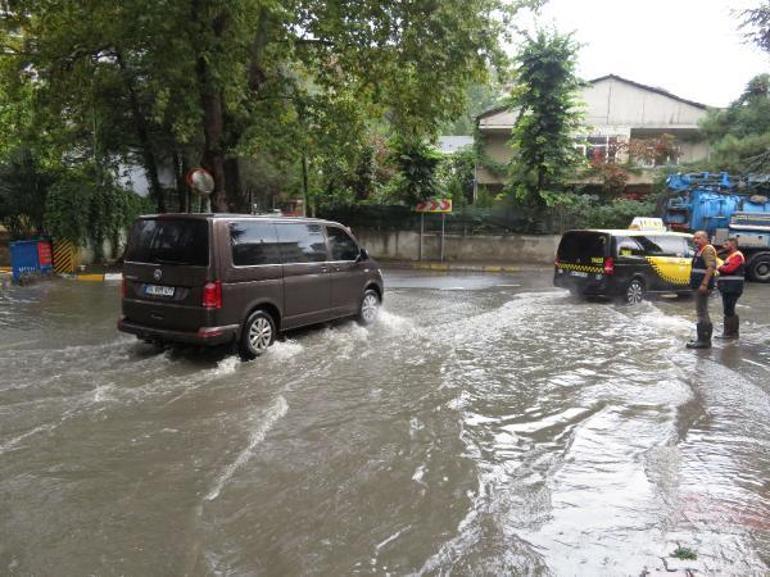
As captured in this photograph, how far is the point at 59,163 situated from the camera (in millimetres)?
20438

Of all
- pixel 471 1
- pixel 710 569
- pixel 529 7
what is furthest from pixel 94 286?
pixel 710 569

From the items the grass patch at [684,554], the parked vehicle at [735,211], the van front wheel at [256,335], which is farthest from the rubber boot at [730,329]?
the parked vehicle at [735,211]

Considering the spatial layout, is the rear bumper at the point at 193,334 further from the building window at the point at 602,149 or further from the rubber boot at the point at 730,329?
the building window at the point at 602,149

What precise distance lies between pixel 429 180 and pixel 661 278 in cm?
1242

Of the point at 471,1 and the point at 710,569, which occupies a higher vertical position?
the point at 471,1

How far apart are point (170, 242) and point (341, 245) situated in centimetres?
299

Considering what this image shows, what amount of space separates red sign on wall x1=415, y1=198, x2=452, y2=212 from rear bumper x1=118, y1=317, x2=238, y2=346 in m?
17.8

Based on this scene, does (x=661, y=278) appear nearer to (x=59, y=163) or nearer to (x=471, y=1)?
(x=471, y=1)

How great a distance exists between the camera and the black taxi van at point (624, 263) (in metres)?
13.4

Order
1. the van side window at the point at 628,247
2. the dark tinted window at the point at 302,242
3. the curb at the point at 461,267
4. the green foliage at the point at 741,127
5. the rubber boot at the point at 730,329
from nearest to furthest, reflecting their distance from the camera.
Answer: the dark tinted window at the point at 302,242
the rubber boot at the point at 730,329
the van side window at the point at 628,247
the curb at the point at 461,267
the green foliage at the point at 741,127

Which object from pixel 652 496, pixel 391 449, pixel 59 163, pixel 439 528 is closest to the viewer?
pixel 439 528

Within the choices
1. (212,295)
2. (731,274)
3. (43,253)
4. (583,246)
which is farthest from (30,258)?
(731,274)

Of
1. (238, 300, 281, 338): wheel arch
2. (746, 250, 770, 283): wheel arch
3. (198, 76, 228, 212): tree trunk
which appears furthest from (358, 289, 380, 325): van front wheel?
(746, 250, 770, 283): wheel arch

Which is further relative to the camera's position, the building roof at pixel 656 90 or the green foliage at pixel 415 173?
the building roof at pixel 656 90
